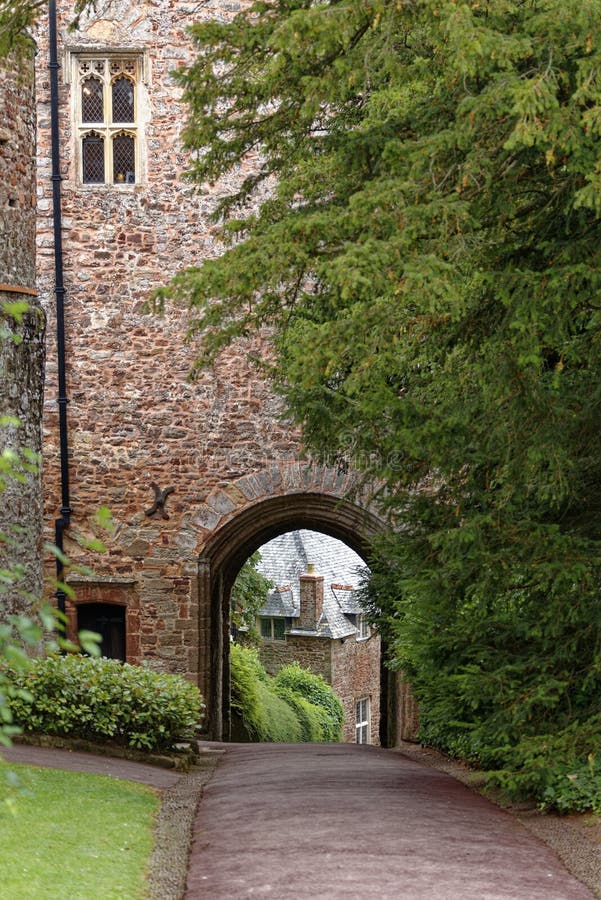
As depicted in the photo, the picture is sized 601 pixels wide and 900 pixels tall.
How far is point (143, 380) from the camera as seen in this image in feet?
46.2

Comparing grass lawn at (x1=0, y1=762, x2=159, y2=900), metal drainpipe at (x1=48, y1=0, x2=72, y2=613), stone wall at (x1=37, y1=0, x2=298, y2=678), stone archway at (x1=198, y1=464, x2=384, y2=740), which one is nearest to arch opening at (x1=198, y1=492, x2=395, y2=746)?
stone archway at (x1=198, y1=464, x2=384, y2=740)

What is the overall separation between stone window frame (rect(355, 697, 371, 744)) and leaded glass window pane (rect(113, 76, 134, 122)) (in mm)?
19435

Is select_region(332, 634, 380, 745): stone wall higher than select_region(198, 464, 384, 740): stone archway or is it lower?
lower

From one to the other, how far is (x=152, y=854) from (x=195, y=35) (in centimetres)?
451

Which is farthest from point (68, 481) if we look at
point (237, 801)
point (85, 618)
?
point (237, 801)

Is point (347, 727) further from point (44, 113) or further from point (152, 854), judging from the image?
point (152, 854)

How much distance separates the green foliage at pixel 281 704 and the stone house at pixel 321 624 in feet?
10.3

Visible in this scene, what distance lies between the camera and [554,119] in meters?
5.83

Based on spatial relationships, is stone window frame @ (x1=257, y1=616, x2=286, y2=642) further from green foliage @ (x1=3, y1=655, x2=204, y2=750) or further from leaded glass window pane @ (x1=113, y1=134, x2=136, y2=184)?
green foliage @ (x1=3, y1=655, x2=204, y2=750)

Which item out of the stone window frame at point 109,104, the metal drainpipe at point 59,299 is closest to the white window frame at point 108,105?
the stone window frame at point 109,104

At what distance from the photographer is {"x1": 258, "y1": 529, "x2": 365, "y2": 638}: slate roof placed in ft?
95.4

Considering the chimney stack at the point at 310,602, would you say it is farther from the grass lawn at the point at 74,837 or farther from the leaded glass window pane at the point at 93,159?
the grass lawn at the point at 74,837

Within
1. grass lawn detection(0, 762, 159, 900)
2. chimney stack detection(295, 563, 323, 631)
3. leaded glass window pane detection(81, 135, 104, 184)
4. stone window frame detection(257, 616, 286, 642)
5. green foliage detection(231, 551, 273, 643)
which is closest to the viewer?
grass lawn detection(0, 762, 159, 900)

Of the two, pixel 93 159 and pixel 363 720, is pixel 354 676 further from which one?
pixel 93 159
